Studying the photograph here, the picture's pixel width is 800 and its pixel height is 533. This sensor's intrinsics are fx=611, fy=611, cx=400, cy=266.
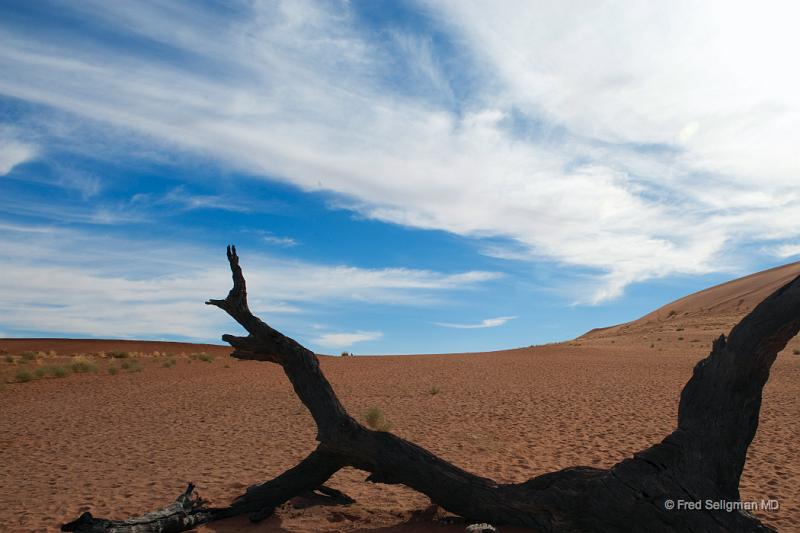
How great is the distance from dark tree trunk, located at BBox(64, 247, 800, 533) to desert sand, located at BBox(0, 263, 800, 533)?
2.74 ft

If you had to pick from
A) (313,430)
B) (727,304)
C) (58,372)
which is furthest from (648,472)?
(727,304)

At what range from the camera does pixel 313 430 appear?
56.2 ft

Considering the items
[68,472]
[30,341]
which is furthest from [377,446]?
[30,341]

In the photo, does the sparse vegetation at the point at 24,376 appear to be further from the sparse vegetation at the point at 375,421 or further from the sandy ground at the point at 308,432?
the sparse vegetation at the point at 375,421

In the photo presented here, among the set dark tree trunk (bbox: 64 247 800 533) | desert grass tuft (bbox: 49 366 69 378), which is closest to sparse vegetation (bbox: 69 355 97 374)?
desert grass tuft (bbox: 49 366 69 378)

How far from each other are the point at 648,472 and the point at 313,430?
11.9 m

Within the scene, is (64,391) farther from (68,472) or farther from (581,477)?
(581,477)

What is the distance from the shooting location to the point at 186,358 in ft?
152

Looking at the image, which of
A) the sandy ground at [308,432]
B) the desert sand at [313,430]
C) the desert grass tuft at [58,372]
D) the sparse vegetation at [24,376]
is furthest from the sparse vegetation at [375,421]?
the desert grass tuft at [58,372]

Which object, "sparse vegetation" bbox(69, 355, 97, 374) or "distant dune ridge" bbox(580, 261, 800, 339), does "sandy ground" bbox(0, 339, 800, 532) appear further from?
"distant dune ridge" bbox(580, 261, 800, 339)

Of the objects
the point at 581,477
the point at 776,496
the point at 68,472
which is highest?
the point at 581,477

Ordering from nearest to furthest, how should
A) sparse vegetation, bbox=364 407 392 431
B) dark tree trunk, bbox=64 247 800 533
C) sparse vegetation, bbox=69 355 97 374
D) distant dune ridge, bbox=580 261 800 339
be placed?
1. dark tree trunk, bbox=64 247 800 533
2. sparse vegetation, bbox=364 407 392 431
3. sparse vegetation, bbox=69 355 97 374
4. distant dune ridge, bbox=580 261 800 339

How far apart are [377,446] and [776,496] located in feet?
22.3

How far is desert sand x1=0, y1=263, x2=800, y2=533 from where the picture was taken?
32.0ft
